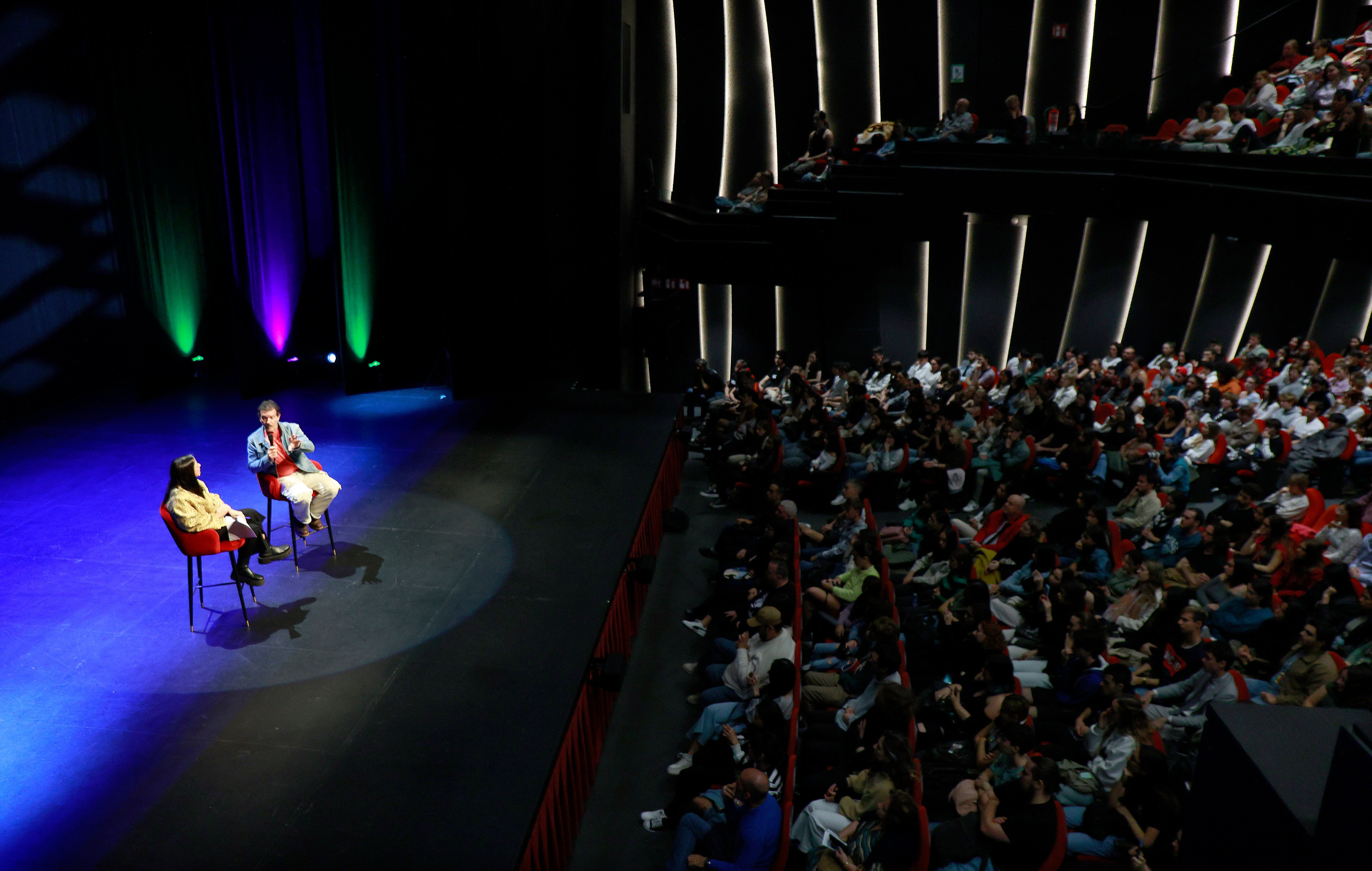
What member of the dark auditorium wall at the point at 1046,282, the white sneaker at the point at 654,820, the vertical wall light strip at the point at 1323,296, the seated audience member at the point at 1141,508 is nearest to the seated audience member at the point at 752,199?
the dark auditorium wall at the point at 1046,282

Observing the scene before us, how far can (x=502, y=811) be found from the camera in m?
3.71

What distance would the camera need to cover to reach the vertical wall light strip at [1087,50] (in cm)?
1255

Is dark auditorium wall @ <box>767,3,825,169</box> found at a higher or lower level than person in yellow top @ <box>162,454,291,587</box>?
higher

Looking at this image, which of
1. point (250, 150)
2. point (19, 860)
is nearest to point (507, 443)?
point (250, 150)

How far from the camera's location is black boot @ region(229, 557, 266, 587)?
16.0 ft

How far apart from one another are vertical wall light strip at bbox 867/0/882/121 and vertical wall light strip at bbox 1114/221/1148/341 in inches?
163

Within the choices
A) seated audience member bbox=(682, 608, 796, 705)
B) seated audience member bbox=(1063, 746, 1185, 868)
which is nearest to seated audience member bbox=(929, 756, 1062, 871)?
seated audience member bbox=(1063, 746, 1185, 868)

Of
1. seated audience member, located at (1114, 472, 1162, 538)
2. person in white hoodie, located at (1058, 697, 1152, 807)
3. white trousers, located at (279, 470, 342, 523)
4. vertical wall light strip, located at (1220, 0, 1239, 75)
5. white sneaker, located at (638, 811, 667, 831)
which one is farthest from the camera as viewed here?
vertical wall light strip, located at (1220, 0, 1239, 75)

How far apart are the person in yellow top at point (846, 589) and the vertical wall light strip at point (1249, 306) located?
9.32 meters

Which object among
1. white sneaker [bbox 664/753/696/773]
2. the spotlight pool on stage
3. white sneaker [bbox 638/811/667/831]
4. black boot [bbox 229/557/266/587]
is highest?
black boot [bbox 229/557/266/587]

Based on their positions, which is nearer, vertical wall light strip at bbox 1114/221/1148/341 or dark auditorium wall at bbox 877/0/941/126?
dark auditorium wall at bbox 877/0/941/126

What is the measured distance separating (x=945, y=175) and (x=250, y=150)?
7.25m

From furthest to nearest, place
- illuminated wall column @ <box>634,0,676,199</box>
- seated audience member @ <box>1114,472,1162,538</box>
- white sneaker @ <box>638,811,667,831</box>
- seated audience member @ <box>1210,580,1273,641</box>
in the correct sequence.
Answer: illuminated wall column @ <box>634,0,676,199</box>, seated audience member @ <box>1114,472,1162,538</box>, seated audience member @ <box>1210,580,1273,641</box>, white sneaker @ <box>638,811,667,831</box>

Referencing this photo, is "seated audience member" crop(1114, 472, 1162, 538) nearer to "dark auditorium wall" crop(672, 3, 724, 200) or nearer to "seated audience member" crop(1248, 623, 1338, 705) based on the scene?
"seated audience member" crop(1248, 623, 1338, 705)
